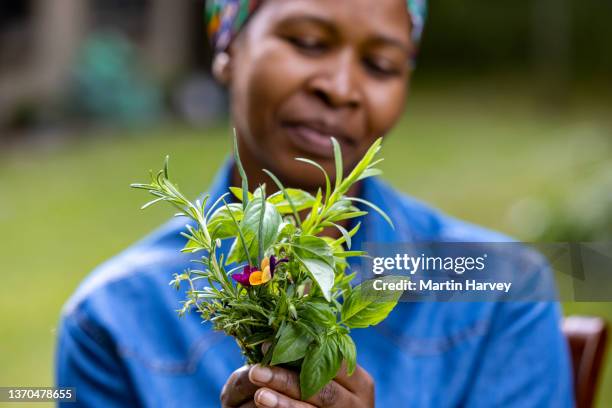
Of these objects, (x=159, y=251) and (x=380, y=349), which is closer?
(x=380, y=349)

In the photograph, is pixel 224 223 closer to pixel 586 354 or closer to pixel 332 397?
pixel 332 397

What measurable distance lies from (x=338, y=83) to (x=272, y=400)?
0.67 meters

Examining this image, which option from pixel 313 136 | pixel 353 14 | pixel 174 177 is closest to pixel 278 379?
pixel 313 136

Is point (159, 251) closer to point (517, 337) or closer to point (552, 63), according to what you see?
point (517, 337)

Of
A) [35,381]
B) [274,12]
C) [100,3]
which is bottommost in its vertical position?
[35,381]

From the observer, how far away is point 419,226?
1.85 metres

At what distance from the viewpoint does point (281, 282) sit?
3.23 feet

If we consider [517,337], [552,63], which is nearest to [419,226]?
[517,337]

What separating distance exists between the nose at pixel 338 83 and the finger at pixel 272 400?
639 mm

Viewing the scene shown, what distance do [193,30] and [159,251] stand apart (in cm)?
761

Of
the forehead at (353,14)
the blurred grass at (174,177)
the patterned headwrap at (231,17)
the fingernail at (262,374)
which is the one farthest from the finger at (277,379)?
the blurred grass at (174,177)

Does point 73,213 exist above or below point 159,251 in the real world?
below

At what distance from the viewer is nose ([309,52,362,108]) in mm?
1532

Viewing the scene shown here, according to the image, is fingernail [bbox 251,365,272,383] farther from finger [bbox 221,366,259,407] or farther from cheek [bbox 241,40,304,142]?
cheek [bbox 241,40,304,142]
